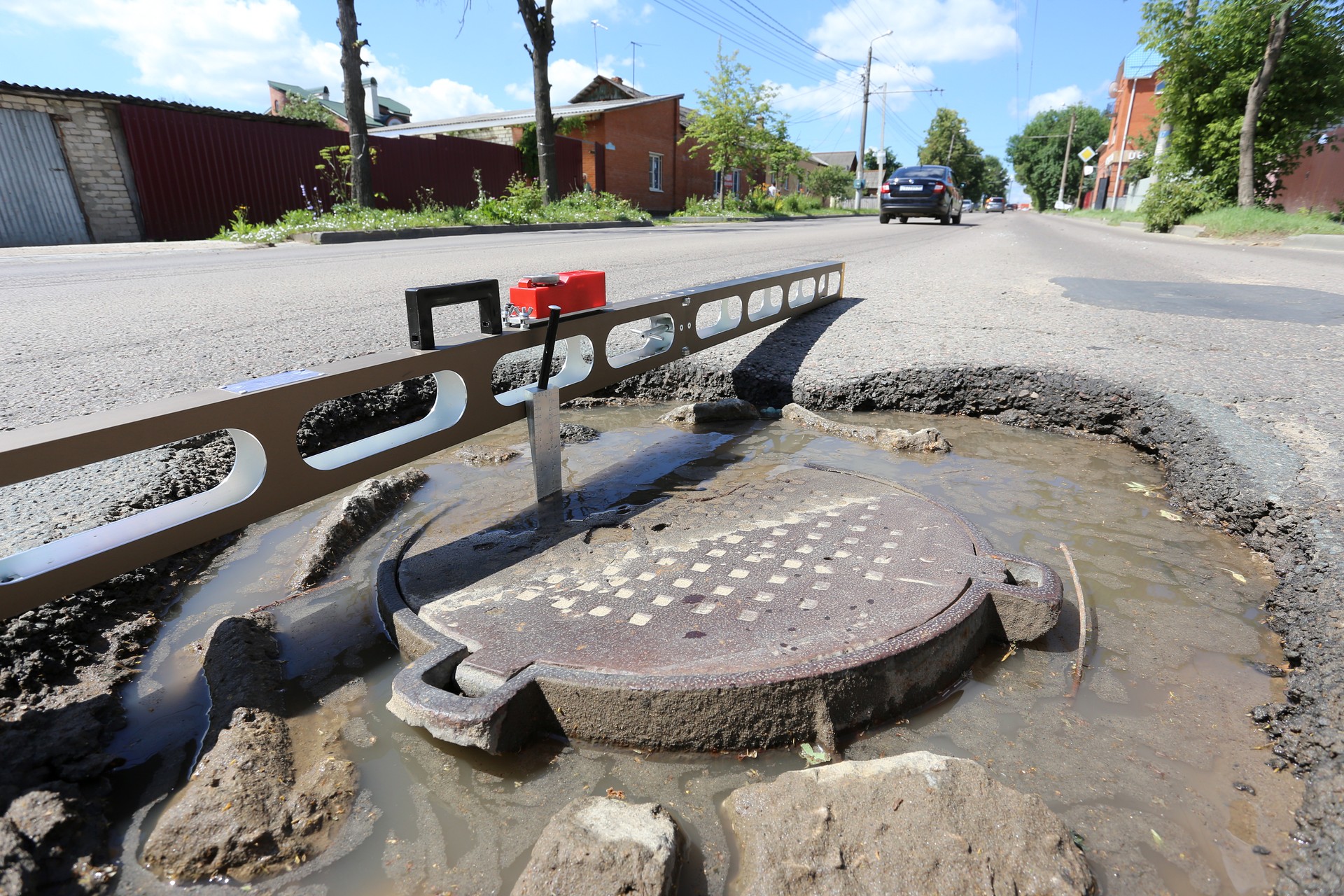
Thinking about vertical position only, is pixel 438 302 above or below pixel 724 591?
above

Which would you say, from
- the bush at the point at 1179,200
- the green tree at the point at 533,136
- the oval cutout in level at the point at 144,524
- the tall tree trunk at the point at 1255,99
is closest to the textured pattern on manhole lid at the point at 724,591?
the oval cutout in level at the point at 144,524

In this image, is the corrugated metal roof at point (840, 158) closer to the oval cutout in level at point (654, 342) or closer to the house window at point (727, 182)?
the house window at point (727, 182)

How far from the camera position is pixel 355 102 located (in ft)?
42.8

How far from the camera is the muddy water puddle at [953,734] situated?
3.94 feet

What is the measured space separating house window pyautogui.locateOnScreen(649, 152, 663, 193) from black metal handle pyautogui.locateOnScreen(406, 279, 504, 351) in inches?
1094

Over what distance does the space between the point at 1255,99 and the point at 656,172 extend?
62.9 ft

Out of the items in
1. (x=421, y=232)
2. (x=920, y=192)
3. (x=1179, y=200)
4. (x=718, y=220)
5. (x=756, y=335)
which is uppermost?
(x=920, y=192)

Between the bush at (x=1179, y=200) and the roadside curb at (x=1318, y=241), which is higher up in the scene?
the bush at (x=1179, y=200)

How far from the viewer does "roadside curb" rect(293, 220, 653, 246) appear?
36.2ft

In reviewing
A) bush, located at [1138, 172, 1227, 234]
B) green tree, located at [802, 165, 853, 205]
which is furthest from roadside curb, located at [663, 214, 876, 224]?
green tree, located at [802, 165, 853, 205]

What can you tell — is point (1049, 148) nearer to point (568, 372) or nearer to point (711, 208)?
point (711, 208)

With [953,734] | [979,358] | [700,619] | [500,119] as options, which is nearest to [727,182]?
[500,119]

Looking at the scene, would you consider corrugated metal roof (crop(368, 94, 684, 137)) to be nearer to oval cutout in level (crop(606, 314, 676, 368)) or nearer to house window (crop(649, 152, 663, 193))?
house window (crop(649, 152, 663, 193))

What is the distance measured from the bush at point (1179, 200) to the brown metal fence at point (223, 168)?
19439mm
